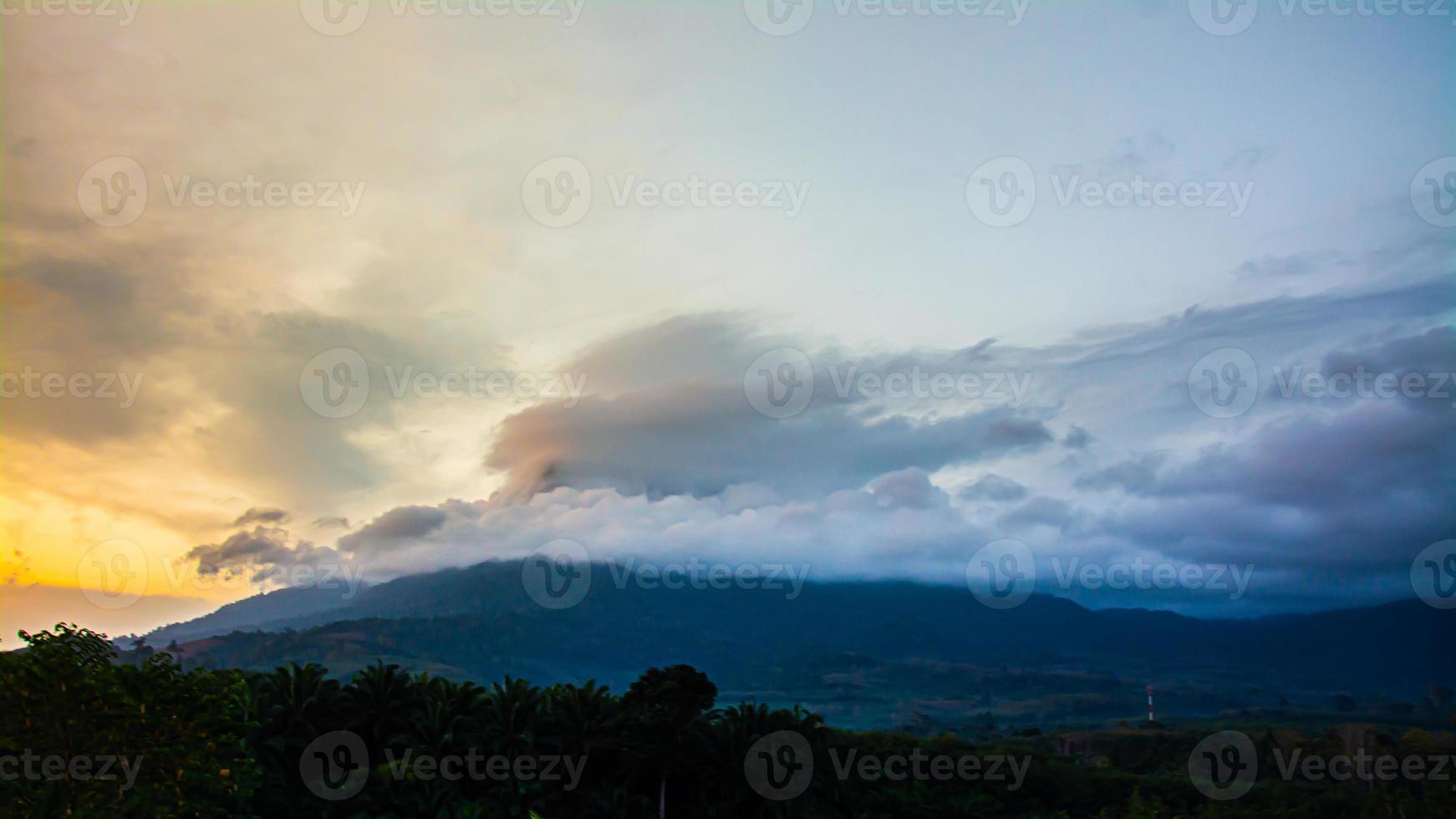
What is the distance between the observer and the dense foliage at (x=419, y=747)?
28.7 metres

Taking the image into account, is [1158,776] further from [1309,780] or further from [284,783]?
[284,783]

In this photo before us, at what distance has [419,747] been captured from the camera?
2393 inches

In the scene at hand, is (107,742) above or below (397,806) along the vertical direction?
above

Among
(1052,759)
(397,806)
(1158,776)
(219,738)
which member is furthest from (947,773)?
(219,738)

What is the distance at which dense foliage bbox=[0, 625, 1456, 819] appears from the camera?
94.2 feet

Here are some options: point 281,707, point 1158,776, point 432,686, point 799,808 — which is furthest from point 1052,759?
point 281,707

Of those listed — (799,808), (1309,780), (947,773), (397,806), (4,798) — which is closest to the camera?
(4,798)

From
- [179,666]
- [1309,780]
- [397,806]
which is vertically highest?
[179,666]

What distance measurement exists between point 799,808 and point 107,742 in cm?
4406

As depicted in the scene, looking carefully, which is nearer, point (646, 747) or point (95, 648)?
point (95, 648)

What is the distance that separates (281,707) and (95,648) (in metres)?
33.0

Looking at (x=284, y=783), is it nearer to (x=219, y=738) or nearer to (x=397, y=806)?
(x=397, y=806)

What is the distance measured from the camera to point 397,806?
54906mm

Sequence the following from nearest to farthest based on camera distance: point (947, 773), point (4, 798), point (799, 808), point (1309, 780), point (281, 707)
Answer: point (4, 798) → point (281, 707) → point (799, 808) → point (947, 773) → point (1309, 780)
